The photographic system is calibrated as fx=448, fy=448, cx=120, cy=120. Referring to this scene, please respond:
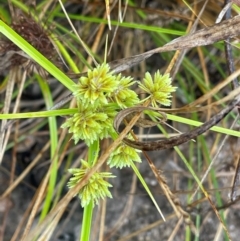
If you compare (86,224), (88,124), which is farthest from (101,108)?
(86,224)

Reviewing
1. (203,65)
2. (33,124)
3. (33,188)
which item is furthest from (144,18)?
(33,188)

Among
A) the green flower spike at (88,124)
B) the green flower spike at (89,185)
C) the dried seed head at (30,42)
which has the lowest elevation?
the green flower spike at (89,185)

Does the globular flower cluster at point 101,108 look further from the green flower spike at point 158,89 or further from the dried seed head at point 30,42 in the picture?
the dried seed head at point 30,42

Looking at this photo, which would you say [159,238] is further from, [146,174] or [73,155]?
[73,155]

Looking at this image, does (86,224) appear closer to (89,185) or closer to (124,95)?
(89,185)

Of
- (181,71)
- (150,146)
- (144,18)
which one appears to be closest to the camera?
(150,146)

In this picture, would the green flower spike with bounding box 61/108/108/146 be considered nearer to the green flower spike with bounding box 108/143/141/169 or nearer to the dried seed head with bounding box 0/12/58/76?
the green flower spike with bounding box 108/143/141/169

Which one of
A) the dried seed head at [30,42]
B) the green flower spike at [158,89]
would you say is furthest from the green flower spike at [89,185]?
the dried seed head at [30,42]
